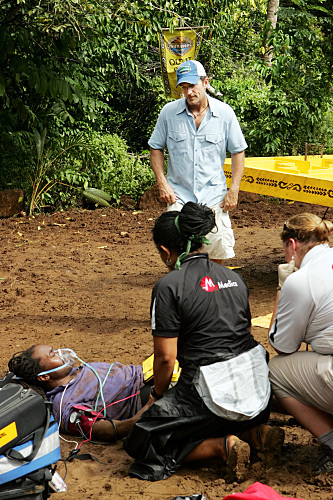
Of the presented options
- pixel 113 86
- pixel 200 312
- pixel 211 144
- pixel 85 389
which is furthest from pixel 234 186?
pixel 113 86

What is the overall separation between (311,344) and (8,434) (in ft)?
5.01

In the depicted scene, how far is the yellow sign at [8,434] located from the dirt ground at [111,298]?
0.51 metres

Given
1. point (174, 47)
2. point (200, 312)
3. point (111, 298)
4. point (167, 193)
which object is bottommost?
point (111, 298)

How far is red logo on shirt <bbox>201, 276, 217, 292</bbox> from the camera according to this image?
3119 mm

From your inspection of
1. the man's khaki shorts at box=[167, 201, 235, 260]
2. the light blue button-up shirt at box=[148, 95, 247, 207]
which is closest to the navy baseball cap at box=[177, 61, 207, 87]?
the light blue button-up shirt at box=[148, 95, 247, 207]

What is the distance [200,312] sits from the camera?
3.09 meters

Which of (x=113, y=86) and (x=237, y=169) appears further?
(x=113, y=86)

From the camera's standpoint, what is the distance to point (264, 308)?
5656 millimetres

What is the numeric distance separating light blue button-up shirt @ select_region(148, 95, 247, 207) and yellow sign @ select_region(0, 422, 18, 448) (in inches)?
99.2

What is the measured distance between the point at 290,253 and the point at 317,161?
440cm

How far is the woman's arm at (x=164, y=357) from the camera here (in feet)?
10.1

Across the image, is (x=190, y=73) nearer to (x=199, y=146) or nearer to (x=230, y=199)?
(x=199, y=146)

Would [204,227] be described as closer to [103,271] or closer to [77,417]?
[77,417]

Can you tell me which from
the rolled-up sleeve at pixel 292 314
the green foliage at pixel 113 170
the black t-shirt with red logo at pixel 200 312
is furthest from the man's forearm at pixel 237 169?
the green foliage at pixel 113 170
